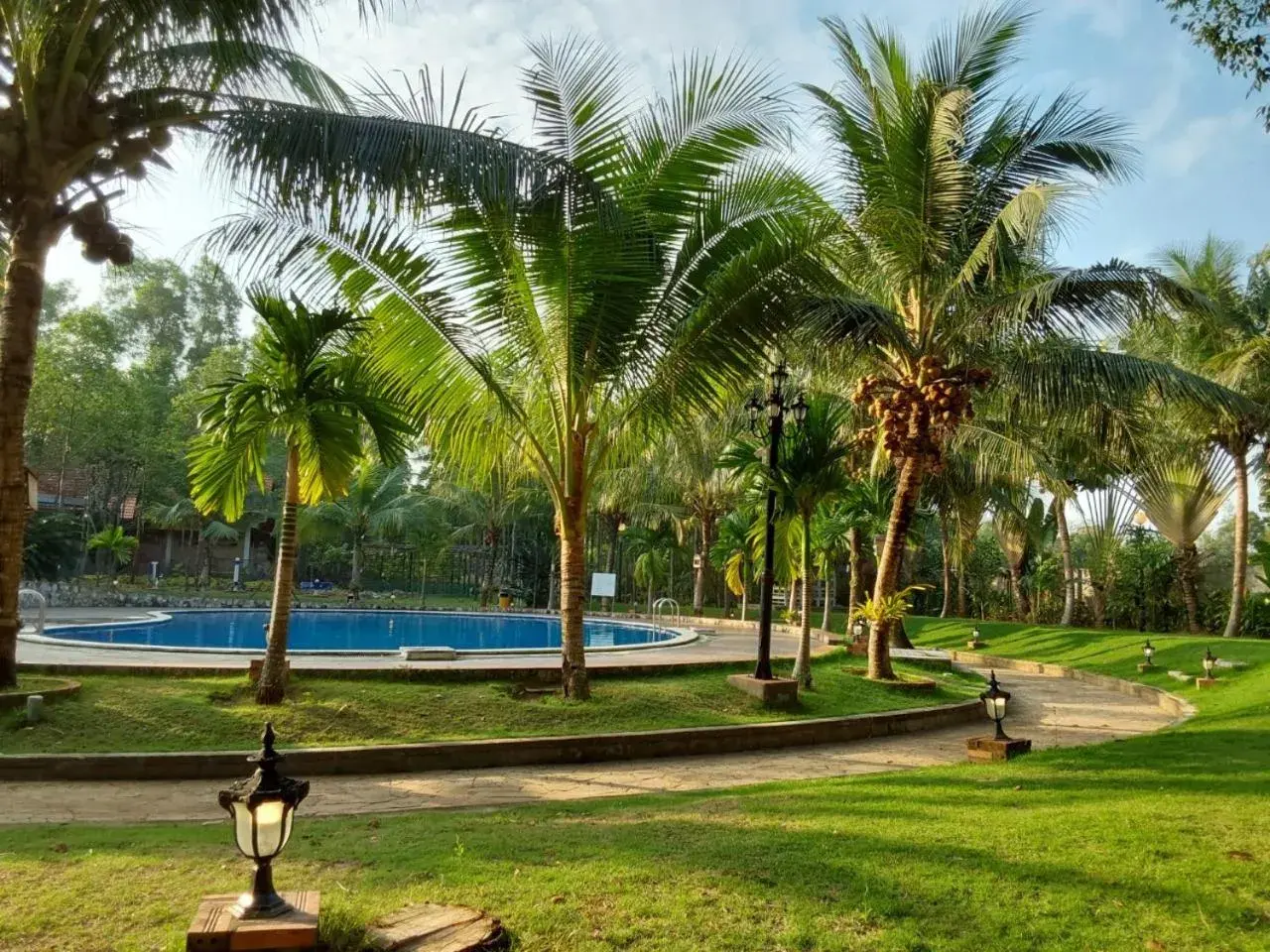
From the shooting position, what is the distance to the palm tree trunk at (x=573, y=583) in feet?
30.5

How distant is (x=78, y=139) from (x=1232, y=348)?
20266 mm

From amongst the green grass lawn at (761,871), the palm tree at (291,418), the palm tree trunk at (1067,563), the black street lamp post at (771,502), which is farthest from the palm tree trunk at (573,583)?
the palm tree trunk at (1067,563)

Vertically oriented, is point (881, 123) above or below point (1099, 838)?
above

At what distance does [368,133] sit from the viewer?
6.56 meters

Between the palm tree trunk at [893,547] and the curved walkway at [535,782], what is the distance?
191cm

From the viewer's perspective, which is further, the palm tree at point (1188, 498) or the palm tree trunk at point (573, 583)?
the palm tree at point (1188, 498)

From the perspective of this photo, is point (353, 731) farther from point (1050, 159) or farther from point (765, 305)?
point (1050, 159)

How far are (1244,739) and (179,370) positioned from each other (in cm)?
4730

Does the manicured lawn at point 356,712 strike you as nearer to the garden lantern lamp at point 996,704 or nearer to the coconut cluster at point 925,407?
the garden lantern lamp at point 996,704

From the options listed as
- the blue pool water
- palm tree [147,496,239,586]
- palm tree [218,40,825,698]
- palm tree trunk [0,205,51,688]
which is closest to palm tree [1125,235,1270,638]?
palm tree [218,40,825,698]

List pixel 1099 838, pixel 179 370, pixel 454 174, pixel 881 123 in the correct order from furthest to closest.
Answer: pixel 179 370
pixel 881 123
pixel 454 174
pixel 1099 838

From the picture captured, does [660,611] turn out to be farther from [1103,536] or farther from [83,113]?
[83,113]

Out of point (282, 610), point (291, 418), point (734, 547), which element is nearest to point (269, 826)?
point (282, 610)

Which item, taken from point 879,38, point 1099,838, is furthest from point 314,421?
point 879,38
